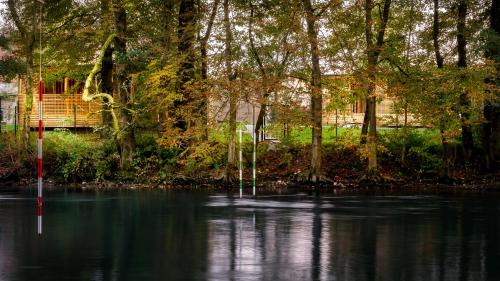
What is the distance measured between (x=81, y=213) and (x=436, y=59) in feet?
66.2

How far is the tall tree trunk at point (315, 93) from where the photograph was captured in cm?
3128

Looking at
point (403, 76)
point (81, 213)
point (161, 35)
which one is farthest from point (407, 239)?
point (161, 35)

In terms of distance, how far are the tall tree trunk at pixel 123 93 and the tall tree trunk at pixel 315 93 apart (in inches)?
321

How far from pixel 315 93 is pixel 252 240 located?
17.8m

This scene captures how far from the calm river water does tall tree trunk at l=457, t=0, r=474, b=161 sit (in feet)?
32.1

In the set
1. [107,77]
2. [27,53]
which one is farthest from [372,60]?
[27,53]

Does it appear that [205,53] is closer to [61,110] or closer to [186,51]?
[186,51]

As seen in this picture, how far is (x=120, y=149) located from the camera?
34.5m

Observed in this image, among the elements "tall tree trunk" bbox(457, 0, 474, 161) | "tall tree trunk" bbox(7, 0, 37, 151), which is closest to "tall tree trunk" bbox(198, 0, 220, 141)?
"tall tree trunk" bbox(7, 0, 37, 151)

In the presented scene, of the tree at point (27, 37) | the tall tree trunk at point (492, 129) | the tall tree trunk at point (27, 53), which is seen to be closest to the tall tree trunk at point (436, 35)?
the tall tree trunk at point (492, 129)

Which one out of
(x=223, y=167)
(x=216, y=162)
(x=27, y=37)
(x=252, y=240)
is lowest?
(x=252, y=240)

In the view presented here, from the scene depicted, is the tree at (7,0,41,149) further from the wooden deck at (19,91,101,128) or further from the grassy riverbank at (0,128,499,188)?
the wooden deck at (19,91,101,128)

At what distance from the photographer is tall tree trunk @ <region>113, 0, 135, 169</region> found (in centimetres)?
3412

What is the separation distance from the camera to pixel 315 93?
31.3 metres
